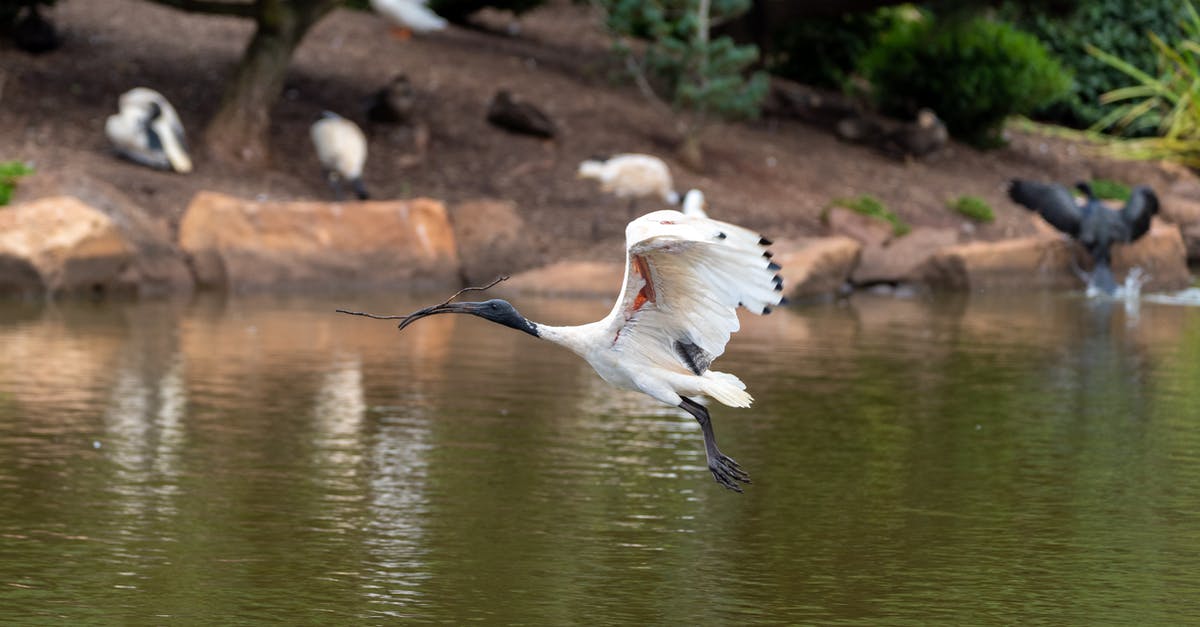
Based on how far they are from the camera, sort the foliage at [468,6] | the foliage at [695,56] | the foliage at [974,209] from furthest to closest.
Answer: the foliage at [468,6] → the foliage at [974,209] → the foliage at [695,56]

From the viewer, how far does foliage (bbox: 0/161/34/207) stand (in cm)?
1808

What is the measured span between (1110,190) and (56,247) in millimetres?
15243

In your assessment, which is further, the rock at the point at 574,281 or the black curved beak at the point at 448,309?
the rock at the point at 574,281

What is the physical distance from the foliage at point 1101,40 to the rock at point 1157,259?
31.2ft

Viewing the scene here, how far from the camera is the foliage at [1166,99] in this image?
28125 mm

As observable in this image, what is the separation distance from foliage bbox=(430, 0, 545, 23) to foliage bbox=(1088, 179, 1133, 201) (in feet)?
28.1

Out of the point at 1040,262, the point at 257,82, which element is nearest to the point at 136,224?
the point at 257,82

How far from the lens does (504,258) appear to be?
1977 centimetres

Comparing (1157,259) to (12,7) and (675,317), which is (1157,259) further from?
(675,317)

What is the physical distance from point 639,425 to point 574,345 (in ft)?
14.4

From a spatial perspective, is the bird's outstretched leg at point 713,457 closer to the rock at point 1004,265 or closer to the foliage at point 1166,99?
the rock at point 1004,265

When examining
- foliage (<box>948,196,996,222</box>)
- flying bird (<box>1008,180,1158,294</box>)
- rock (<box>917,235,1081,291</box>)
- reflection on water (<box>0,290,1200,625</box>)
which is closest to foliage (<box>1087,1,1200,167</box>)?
foliage (<box>948,196,996,222</box>)

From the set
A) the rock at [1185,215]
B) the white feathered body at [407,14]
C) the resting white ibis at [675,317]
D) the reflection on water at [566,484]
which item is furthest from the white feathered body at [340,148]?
the resting white ibis at [675,317]

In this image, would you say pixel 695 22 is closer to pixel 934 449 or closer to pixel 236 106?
pixel 236 106
